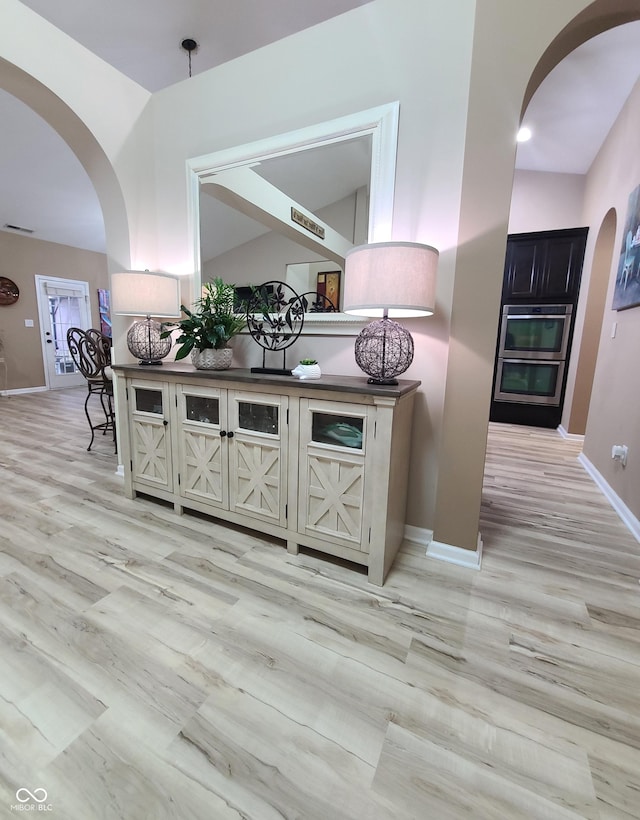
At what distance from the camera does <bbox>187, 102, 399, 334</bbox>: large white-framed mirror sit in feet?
6.15

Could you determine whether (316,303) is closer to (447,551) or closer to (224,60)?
(447,551)

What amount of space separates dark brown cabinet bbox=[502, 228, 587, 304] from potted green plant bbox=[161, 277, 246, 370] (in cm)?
389

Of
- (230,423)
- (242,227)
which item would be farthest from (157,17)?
(230,423)

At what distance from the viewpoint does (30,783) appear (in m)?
0.89

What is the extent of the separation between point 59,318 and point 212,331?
21.2 ft

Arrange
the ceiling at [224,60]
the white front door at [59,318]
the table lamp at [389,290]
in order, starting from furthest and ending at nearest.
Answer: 1. the white front door at [59,318]
2. the ceiling at [224,60]
3. the table lamp at [389,290]

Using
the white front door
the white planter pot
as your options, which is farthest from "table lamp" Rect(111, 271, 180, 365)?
the white front door

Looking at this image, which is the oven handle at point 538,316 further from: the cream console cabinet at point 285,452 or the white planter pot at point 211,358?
the white planter pot at point 211,358

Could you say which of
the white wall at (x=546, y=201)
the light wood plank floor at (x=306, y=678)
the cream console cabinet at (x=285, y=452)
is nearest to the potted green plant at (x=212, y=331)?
the cream console cabinet at (x=285, y=452)

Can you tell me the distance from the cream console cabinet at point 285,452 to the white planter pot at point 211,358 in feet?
0.42

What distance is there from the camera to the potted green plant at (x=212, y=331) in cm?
203

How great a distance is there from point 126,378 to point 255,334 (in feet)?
2.78

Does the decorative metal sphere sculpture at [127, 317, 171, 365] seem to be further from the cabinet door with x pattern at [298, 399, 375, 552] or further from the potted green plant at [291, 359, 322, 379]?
the cabinet door with x pattern at [298, 399, 375, 552]

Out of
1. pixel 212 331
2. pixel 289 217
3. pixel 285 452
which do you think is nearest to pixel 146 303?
pixel 212 331
